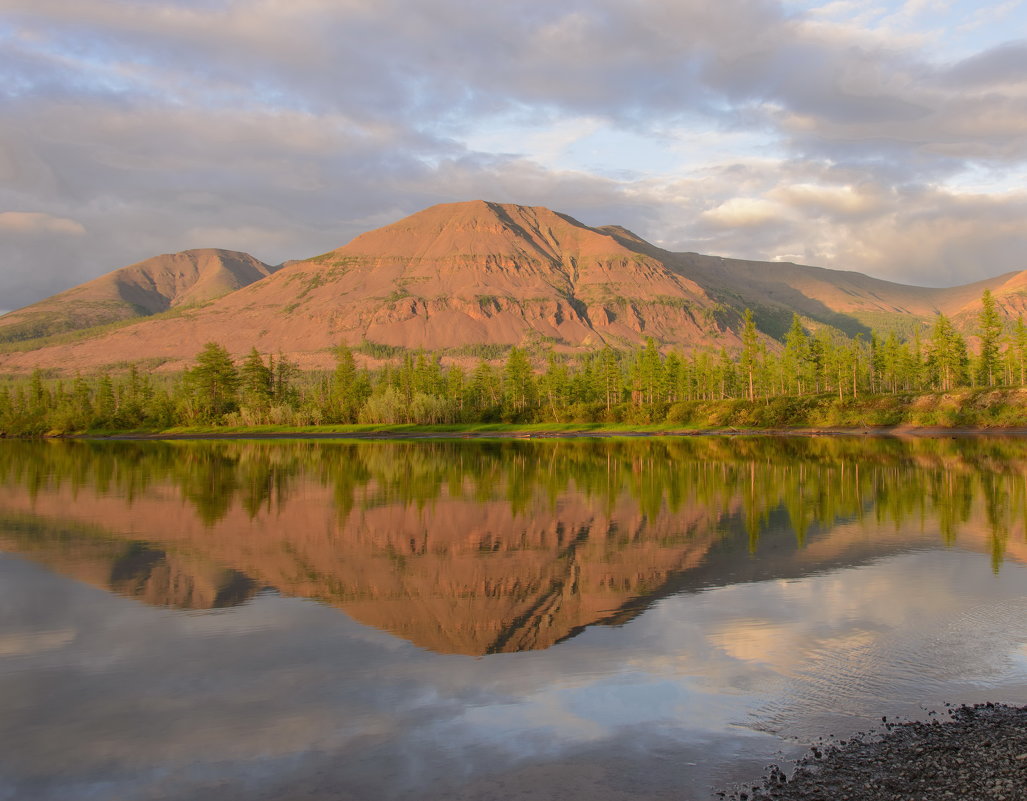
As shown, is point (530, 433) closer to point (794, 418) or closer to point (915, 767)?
point (794, 418)

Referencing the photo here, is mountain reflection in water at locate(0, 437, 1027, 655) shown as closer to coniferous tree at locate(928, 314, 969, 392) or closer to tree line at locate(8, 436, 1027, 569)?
tree line at locate(8, 436, 1027, 569)

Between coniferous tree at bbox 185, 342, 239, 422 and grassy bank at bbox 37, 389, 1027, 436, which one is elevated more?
coniferous tree at bbox 185, 342, 239, 422

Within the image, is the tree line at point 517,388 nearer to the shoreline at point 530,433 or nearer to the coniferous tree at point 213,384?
the coniferous tree at point 213,384

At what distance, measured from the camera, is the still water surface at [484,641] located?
30.8 ft

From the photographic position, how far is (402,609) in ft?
53.0

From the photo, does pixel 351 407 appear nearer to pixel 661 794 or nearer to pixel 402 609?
pixel 402 609

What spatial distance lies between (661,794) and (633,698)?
2729 millimetres

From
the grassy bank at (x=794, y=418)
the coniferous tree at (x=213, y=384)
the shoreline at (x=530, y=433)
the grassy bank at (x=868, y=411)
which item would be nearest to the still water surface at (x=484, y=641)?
the shoreline at (x=530, y=433)

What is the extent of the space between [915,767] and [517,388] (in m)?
129

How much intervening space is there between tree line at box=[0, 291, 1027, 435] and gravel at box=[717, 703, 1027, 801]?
107 m

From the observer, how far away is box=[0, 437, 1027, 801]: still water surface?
9.40 meters

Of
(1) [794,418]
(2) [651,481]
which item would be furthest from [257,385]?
(2) [651,481]

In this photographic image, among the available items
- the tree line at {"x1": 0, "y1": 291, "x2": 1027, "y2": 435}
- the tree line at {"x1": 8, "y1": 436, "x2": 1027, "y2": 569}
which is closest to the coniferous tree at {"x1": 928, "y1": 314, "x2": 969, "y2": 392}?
the tree line at {"x1": 0, "y1": 291, "x2": 1027, "y2": 435}

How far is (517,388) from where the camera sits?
137750 millimetres
